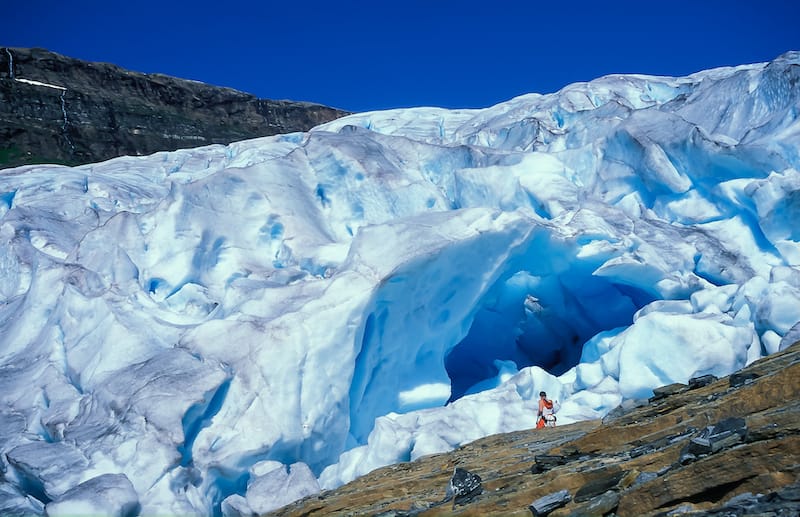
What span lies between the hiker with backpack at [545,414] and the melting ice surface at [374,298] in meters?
0.35

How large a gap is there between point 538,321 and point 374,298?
430 cm

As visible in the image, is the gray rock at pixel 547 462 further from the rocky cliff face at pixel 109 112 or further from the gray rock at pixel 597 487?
the rocky cliff face at pixel 109 112

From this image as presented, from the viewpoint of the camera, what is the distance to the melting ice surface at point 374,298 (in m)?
7.09

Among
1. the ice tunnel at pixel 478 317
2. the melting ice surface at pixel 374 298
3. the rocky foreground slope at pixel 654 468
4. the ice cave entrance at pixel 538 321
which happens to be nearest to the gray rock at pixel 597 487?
the rocky foreground slope at pixel 654 468

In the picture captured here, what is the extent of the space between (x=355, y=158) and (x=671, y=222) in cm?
470

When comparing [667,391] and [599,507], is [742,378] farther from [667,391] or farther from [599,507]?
[599,507]

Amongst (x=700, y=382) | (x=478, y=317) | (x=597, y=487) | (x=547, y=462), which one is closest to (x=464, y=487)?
(x=547, y=462)

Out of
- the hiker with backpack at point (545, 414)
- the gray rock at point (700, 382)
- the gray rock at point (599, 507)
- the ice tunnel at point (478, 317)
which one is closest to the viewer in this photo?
the gray rock at point (599, 507)

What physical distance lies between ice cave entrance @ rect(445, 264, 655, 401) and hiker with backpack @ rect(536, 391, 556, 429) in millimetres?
2339

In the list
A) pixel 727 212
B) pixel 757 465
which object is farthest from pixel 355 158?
pixel 757 465

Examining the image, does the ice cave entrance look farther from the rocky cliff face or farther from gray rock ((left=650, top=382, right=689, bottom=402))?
the rocky cliff face

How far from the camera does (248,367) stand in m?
7.49

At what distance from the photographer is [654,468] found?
3316 mm

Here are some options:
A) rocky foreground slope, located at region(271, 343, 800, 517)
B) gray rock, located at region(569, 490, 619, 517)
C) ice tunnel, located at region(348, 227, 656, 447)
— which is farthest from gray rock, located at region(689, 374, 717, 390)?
ice tunnel, located at region(348, 227, 656, 447)
